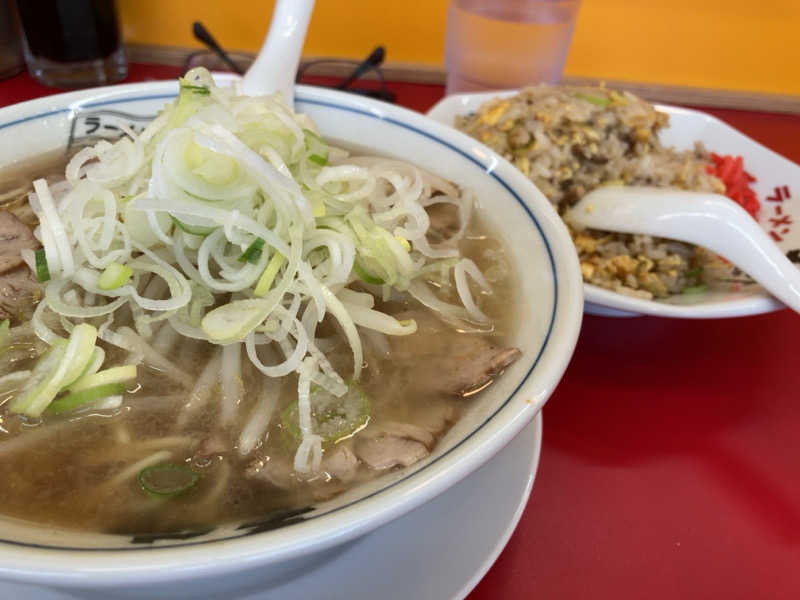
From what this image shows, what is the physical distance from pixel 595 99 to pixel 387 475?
122 cm

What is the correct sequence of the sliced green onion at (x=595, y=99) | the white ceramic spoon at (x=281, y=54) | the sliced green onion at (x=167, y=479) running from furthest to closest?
the sliced green onion at (x=595, y=99)
the white ceramic spoon at (x=281, y=54)
the sliced green onion at (x=167, y=479)

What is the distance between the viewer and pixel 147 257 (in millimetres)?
806

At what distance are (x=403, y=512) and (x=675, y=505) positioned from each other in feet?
2.11

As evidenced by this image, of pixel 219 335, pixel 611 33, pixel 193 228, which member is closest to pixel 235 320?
pixel 219 335

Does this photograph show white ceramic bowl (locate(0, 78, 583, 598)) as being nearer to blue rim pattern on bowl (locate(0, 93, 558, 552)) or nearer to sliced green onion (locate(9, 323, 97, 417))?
blue rim pattern on bowl (locate(0, 93, 558, 552))

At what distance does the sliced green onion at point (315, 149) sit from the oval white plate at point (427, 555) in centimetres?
49

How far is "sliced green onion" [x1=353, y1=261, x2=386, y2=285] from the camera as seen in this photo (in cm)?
84

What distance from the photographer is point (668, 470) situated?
1042 millimetres

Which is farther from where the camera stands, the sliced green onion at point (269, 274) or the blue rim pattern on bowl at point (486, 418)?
the sliced green onion at point (269, 274)

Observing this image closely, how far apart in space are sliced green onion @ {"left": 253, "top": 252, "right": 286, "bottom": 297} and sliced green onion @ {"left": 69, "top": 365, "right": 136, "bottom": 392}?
6.9 inches

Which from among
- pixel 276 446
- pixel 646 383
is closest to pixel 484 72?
pixel 646 383

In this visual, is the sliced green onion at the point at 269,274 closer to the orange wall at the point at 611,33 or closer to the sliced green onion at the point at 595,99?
the sliced green onion at the point at 595,99

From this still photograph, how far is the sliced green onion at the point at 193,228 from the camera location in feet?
2.55

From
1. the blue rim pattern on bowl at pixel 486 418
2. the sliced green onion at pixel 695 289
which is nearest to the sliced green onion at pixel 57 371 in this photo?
the blue rim pattern on bowl at pixel 486 418
